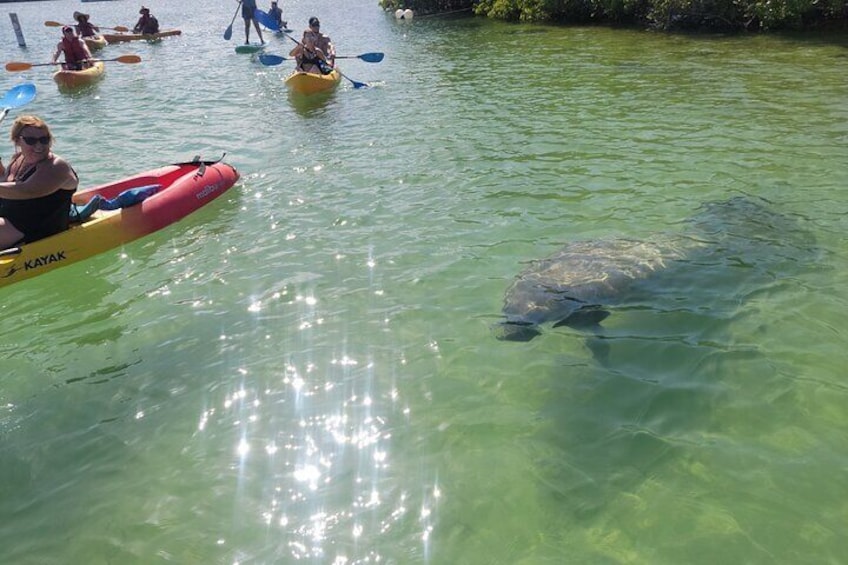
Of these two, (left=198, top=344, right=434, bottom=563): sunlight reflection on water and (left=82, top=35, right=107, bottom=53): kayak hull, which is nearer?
(left=198, top=344, right=434, bottom=563): sunlight reflection on water

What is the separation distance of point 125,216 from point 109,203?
460 mm

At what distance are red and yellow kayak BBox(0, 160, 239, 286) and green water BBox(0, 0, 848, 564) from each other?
213 mm

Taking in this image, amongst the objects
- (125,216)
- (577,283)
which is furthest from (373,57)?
(577,283)

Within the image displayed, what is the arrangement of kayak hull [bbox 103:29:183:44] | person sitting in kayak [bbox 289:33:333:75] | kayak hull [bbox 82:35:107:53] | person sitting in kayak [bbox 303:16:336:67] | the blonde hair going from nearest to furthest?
the blonde hair
person sitting in kayak [bbox 289:33:333:75]
person sitting in kayak [bbox 303:16:336:67]
kayak hull [bbox 82:35:107:53]
kayak hull [bbox 103:29:183:44]

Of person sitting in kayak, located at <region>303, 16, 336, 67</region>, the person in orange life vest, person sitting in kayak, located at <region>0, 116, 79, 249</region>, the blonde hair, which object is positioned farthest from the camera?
the person in orange life vest

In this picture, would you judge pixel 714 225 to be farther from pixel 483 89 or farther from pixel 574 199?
pixel 483 89

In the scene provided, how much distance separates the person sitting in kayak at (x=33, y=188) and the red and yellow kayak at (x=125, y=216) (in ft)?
0.70

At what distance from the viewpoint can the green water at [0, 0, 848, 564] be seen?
3.70 meters

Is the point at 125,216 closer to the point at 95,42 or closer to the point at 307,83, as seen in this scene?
the point at 307,83

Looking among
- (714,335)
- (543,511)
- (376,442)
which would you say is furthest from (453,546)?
(714,335)

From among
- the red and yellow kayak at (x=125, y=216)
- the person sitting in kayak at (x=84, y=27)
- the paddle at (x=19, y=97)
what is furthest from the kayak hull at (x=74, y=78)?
the red and yellow kayak at (x=125, y=216)

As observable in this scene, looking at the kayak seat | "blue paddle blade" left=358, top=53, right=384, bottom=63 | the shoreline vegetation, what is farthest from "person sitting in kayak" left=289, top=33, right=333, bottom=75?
the shoreline vegetation

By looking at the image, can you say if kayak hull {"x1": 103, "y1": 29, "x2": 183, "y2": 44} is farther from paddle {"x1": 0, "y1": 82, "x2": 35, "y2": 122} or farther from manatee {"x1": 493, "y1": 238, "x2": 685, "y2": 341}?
manatee {"x1": 493, "y1": 238, "x2": 685, "y2": 341}

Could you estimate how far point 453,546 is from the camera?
355 cm
